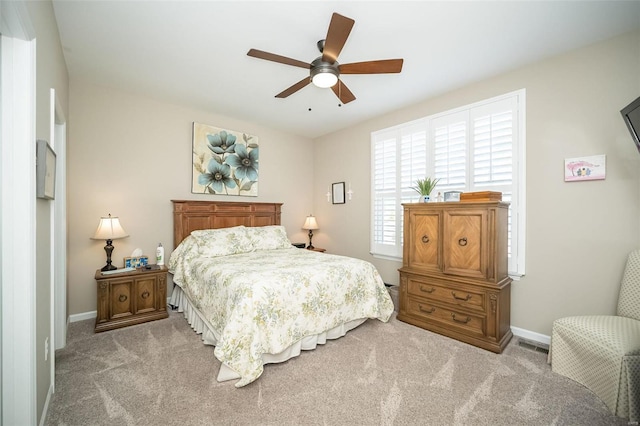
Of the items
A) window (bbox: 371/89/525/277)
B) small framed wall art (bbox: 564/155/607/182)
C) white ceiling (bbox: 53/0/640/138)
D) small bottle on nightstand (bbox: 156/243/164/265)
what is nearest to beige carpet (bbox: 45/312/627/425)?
small bottle on nightstand (bbox: 156/243/164/265)

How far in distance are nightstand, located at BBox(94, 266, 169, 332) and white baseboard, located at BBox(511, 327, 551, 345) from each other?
3.92m

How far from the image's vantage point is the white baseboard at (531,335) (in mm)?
2654

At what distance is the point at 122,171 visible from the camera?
11.2ft

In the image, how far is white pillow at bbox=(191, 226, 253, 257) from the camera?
3.40m

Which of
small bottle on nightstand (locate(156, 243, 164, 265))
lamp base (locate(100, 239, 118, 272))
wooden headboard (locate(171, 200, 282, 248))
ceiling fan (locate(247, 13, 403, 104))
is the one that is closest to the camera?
ceiling fan (locate(247, 13, 403, 104))

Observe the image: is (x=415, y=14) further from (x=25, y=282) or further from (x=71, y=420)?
(x=71, y=420)

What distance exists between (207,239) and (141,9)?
2355 millimetres

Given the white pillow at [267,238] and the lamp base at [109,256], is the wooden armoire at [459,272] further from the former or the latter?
the lamp base at [109,256]

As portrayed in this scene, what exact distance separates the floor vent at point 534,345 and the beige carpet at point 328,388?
0.26 ft

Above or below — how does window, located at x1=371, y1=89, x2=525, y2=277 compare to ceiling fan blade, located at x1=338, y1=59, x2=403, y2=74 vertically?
below

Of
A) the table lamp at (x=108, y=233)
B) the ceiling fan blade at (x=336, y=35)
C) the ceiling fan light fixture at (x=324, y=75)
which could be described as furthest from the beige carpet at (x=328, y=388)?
Result: the ceiling fan blade at (x=336, y=35)

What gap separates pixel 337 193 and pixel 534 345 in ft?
10.8

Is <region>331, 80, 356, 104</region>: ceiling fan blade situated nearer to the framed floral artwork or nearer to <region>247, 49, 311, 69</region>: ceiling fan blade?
<region>247, 49, 311, 69</region>: ceiling fan blade

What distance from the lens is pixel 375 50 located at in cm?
251
